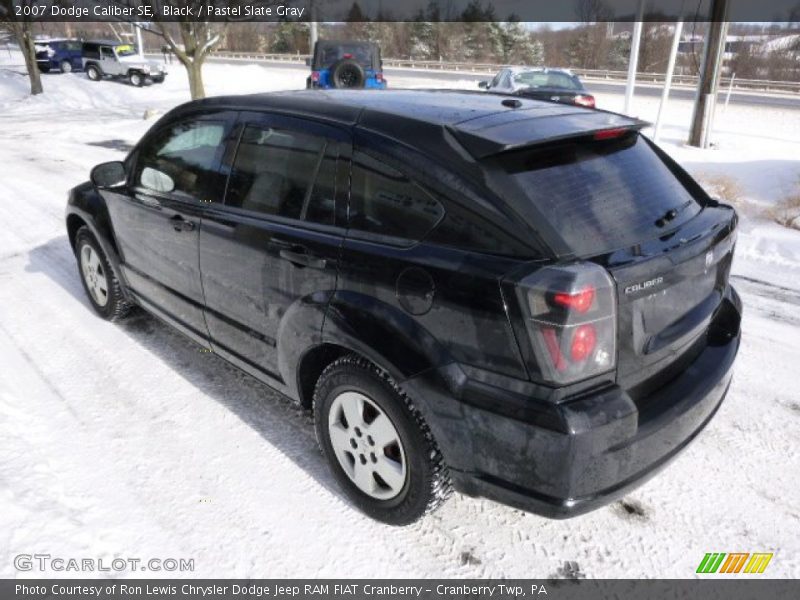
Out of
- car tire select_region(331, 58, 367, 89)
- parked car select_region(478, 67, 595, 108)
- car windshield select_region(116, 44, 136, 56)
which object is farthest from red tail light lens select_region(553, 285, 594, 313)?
car windshield select_region(116, 44, 136, 56)

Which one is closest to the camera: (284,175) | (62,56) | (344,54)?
(284,175)

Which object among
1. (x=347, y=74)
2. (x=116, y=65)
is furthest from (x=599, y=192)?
(x=116, y=65)

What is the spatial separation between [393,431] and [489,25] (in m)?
61.2

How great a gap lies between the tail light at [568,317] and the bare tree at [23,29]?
1004 inches

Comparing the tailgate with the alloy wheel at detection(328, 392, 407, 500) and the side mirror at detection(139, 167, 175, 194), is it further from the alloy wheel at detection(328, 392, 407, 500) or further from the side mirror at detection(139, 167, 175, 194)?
the side mirror at detection(139, 167, 175, 194)

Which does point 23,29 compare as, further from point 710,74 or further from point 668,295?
point 668,295

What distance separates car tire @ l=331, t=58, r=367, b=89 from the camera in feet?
52.5

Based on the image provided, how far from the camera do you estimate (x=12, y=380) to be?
3688mm

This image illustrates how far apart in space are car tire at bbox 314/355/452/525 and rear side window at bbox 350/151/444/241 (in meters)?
0.55

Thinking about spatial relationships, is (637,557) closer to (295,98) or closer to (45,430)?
(295,98)

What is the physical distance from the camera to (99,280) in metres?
4.51

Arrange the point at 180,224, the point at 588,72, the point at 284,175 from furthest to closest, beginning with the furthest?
the point at 588,72 < the point at 180,224 < the point at 284,175

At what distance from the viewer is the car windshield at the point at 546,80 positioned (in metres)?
13.9

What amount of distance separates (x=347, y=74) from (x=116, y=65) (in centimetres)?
1618
